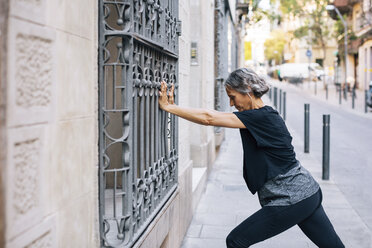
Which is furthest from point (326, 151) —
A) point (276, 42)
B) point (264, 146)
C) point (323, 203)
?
point (276, 42)

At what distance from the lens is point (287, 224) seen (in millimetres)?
3471

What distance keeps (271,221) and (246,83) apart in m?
0.85

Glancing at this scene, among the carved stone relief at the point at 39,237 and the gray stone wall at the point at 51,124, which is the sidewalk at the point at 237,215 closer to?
the gray stone wall at the point at 51,124

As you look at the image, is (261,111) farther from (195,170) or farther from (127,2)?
(195,170)

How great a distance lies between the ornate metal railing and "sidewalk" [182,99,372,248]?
1118 millimetres

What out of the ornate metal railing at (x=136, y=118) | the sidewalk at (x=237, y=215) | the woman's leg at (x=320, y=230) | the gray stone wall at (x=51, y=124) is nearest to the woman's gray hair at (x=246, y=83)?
the ornate metal railing at (x=136, y=118)

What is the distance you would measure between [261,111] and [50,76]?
1646mm

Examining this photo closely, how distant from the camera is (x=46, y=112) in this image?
206cm

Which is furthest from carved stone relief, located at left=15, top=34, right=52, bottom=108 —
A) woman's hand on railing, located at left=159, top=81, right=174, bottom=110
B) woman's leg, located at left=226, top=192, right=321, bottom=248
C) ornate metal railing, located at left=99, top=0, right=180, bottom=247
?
woman's hand on railing, located at left=159, top=81, right=174, bottom=110

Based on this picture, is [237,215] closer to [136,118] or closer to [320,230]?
[320,230]

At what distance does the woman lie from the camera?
135 inches

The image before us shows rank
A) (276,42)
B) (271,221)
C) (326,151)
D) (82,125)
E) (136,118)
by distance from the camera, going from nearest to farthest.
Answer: (82,125) → (136,118) → (271,221) → (326,151) → (276,42)

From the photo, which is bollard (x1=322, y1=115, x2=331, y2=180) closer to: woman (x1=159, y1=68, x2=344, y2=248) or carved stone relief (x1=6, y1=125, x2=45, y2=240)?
woman (x1=159, y1=68, x2=344, y2=248)

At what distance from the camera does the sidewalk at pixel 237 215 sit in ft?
18.3
